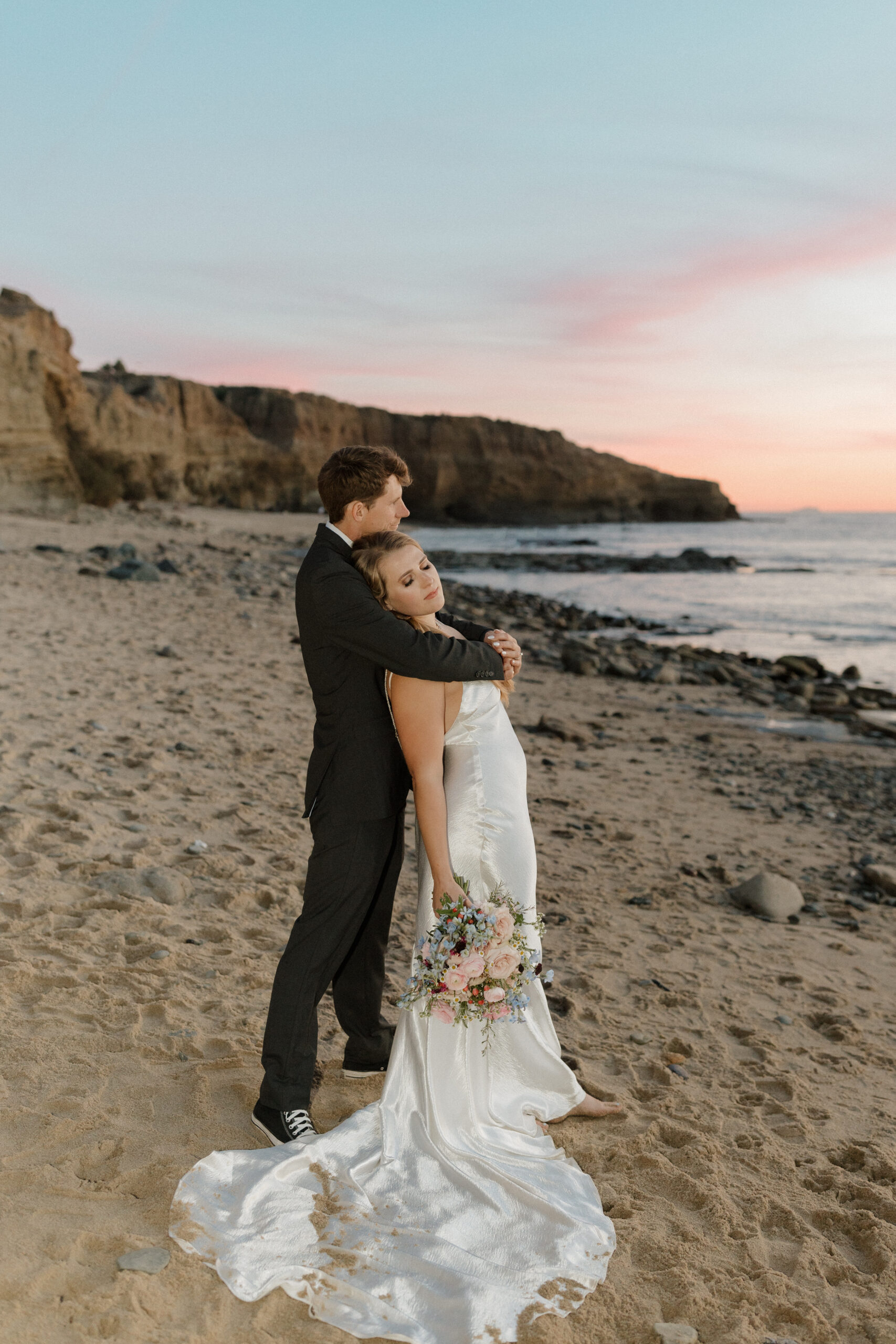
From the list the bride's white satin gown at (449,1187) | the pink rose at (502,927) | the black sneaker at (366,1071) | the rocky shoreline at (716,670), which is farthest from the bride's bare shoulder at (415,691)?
the rocky shoreline at (716,670)

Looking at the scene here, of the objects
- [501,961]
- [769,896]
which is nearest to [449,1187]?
[501,961]

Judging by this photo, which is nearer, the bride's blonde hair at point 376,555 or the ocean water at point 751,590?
the bride's blonde hair at point 376,555

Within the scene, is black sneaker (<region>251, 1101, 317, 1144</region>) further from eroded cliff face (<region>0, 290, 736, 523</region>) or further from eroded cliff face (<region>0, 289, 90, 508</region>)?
eroded cliff face (<region>0, 289, 90, 508</region>)

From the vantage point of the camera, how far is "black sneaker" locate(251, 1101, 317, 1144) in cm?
268

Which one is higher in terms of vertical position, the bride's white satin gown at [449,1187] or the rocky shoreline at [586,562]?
the rocky shoreline at [586,562]

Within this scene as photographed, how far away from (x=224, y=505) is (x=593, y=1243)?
162 feet

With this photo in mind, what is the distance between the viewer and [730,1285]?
232 cm

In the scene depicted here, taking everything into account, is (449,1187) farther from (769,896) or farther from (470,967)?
(769,896)

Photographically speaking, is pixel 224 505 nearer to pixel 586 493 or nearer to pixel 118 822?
pixel 586 493

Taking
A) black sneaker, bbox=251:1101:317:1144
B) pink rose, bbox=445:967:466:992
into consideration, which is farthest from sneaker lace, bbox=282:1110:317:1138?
pink rose, bbox=445:967:466:992

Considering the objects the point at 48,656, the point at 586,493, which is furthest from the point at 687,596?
the point at 586,493

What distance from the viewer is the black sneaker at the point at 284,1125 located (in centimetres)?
268

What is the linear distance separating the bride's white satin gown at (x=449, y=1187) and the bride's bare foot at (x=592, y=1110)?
0.06 m

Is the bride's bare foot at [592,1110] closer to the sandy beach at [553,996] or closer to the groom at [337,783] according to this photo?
the sandy beach at [553,996]
